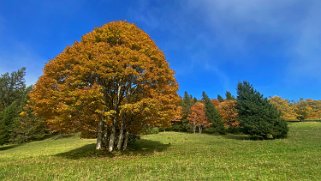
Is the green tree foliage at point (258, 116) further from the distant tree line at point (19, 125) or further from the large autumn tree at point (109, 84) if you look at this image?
the distant tree line at point (19, 125)

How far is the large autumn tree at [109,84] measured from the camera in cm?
2214

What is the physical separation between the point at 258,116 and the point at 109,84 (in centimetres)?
2670

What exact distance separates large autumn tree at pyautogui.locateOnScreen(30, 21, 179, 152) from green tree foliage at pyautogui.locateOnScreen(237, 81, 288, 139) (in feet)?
68.9

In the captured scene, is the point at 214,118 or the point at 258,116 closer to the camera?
the point at 258,116

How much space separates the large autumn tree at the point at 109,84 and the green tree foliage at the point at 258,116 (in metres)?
21.0

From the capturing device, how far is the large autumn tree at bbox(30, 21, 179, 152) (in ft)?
72.6

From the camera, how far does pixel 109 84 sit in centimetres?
2522

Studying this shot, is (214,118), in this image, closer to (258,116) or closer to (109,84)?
(258,116)

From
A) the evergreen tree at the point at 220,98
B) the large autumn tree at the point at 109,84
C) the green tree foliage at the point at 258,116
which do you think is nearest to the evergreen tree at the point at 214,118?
the green tree foliage at the point at 258,116

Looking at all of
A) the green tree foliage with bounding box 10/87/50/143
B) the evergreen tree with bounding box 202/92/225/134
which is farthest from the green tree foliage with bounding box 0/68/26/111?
the evergreen tree with bounding box 202/92/225/134

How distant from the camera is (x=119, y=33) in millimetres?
25234

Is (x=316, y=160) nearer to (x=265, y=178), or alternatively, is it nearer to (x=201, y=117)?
(x=265, y=178)

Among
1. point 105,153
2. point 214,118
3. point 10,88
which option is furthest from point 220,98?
point 105,153

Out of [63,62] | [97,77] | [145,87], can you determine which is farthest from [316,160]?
[63,62]
